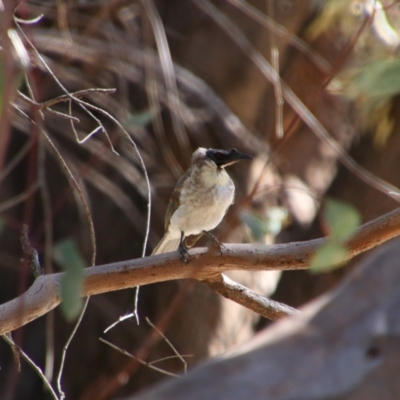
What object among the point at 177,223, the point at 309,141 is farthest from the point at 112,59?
the point at 309,141

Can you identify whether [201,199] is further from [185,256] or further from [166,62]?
[166,62]

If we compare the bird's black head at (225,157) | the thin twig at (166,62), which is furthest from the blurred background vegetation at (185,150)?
the bird's black head at (225,157)

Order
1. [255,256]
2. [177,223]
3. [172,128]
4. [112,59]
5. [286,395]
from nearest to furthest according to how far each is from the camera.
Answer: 1. [286,395]
2. [255,256]
3. [177,223]
4. [112,59]
5. [172,128]

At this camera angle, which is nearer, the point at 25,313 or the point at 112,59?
the point at 25,313

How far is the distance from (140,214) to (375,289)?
18.6 feet

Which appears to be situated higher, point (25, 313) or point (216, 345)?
point (25, 313)

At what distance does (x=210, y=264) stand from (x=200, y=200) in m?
1.07

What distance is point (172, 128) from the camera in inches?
263

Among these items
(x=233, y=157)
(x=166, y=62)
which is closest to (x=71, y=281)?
(x=233, y=157)

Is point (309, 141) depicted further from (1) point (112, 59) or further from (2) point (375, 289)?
(2) point (375, 289)

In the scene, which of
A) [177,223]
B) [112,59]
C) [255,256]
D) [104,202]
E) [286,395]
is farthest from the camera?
[104,202]

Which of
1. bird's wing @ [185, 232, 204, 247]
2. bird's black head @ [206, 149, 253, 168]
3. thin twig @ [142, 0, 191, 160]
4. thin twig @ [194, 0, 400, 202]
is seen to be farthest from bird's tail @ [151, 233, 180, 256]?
thin twig @ [142, 0, 191, 160]

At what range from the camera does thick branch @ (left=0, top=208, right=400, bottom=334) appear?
3141 mm

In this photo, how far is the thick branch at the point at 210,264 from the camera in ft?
10.3
